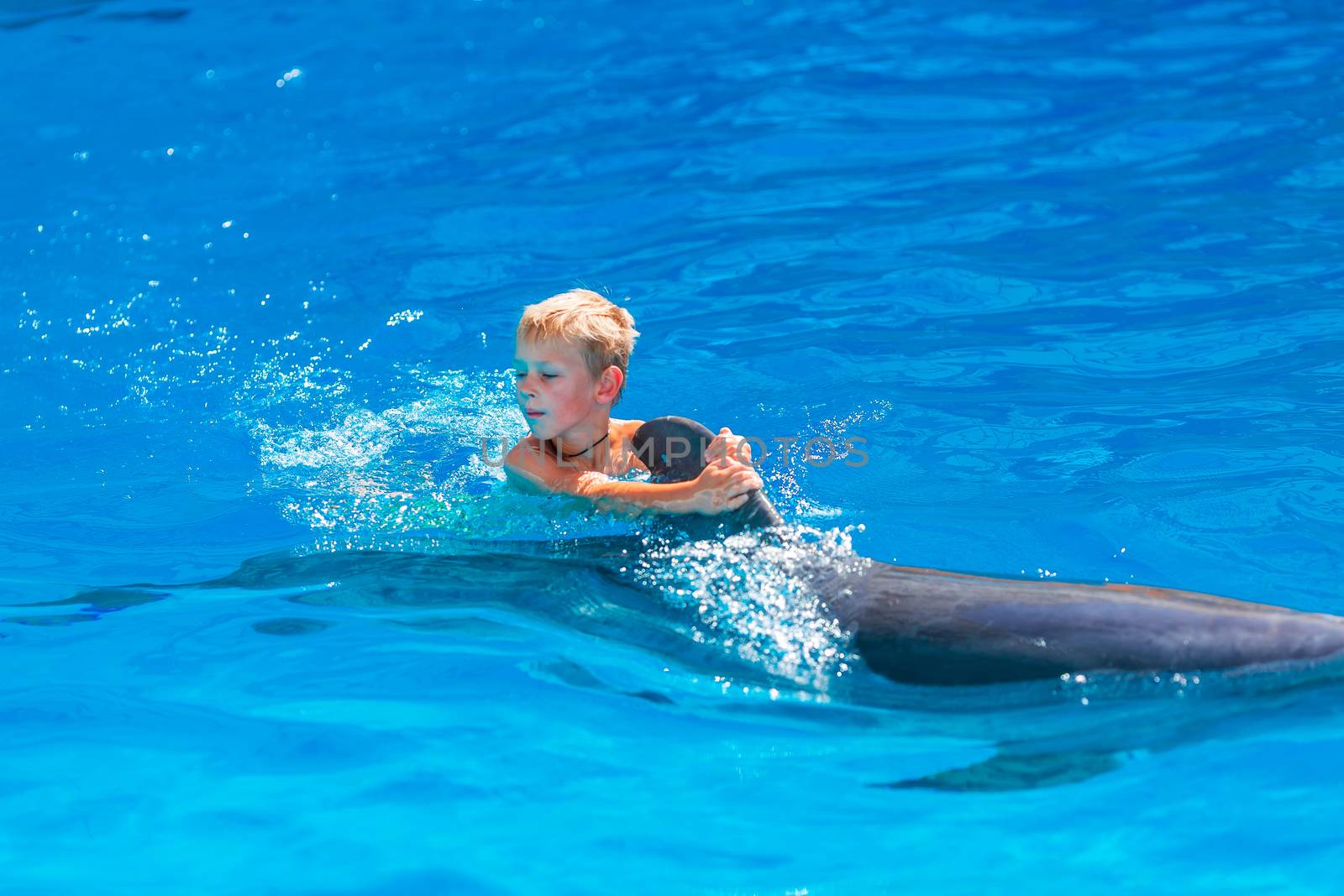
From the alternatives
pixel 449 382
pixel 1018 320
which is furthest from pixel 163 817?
pixel 1018 320

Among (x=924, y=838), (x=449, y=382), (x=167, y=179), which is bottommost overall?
(x=924, y=838)

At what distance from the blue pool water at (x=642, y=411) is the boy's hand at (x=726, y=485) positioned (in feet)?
0.56

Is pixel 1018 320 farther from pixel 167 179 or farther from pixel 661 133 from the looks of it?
pixel 167 179

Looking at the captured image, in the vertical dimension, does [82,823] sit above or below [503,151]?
below

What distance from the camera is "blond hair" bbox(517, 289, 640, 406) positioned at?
15.6ft

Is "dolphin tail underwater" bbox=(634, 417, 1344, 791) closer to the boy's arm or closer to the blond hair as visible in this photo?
the boy's arm

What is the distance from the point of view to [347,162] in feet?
29.3

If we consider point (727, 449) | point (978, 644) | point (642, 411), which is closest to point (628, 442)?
point (727, 449)

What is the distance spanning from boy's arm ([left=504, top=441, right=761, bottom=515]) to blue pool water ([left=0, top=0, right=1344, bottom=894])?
106 mm

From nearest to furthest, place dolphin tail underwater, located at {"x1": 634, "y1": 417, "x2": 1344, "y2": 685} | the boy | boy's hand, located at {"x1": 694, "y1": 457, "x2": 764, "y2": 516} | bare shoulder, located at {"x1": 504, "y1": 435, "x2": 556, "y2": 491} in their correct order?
1. dolphin tail underwater, located at {"x1": 634, "y1": 417, "x2": 1344, "y2": 685}
2. boy's hand, located at {"x1": 694, "y1": 457, "x2": 764, "y2": 516}
3. the boy
4. bare shoulder, located at {"x1": 504, "y1": 435, "x2": 556, "y2": 491}

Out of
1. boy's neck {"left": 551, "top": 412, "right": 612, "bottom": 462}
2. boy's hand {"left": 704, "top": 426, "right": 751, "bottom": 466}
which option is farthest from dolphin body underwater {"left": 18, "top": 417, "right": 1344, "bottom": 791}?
boy's neck {"left": 551, "top": 412, "right": 612, "bottom": 462}

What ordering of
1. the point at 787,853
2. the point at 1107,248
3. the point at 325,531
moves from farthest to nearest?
1. the point at 1107,248
2. the point at 325,531
3. the point at 787,853

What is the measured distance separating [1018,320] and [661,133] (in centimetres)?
337

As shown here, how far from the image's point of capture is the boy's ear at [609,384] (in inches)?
194
